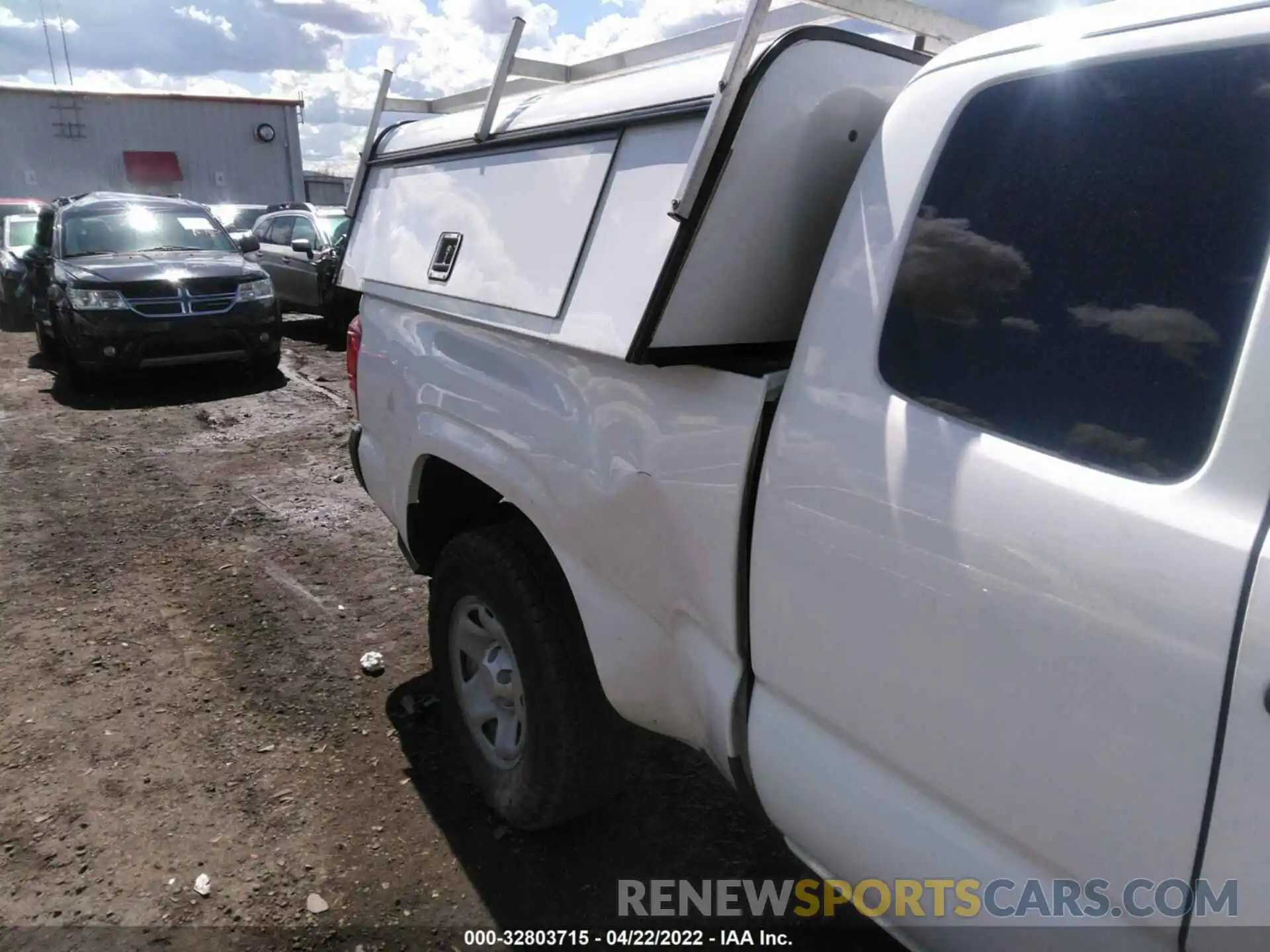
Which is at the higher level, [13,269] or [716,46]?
[716,46]

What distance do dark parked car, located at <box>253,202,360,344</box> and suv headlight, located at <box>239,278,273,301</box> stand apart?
1737mm

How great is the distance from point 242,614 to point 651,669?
2784mm

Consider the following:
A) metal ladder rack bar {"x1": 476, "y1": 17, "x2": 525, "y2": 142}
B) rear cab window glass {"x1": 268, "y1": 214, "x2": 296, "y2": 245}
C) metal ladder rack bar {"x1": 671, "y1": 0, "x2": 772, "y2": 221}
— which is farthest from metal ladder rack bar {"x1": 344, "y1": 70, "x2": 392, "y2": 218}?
rear cab window glass {"x1": 268, "y1": 214, "x2": 296, "y2": 245}

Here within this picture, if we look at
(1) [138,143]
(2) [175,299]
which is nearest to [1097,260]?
(2) [175,299]

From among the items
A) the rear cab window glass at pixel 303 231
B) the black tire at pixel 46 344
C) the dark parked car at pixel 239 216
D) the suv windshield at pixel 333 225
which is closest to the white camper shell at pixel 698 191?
the black tire at pixel 46 344

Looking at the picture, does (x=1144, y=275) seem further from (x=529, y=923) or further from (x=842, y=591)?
(x=529, y=923)

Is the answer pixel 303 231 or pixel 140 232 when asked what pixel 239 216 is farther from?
pixel 140 232

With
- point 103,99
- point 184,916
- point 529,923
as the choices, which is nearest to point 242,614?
point 184,916

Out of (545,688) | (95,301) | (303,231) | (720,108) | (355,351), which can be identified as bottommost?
(303,231)

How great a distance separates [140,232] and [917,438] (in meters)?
10.1

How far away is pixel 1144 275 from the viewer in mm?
1277

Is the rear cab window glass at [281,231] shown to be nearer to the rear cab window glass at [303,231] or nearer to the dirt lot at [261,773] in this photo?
the rear cab window glass at [303,231]

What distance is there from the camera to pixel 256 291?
8.98m

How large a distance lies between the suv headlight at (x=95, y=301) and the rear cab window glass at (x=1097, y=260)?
8525 mm
